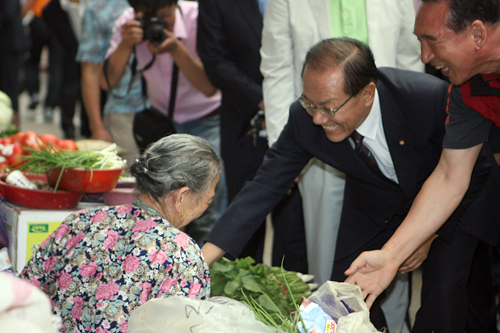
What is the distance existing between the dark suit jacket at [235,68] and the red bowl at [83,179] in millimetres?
946

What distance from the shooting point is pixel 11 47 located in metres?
4.29

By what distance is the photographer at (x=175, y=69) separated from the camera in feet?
9.67

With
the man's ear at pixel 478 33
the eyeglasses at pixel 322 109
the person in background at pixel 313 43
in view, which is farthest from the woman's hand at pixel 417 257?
the man's ear at pixel 478 33

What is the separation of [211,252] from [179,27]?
1603 mm

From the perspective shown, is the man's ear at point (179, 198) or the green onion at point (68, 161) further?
the green onion at point (68, 161)

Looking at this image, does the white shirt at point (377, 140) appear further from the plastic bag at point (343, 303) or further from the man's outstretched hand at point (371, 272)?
the plastic bag at point (343, 303)

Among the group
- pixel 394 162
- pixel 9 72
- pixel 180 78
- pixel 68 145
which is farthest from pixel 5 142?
pixel 9 72

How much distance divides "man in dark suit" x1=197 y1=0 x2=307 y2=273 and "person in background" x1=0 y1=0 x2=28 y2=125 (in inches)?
80.0

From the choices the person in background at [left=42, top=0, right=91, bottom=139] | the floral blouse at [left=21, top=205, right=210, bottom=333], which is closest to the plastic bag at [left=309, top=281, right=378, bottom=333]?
the floral blouse at [left=21, top=205, right=210, bottom=333]

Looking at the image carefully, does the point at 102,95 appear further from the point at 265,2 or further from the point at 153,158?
the point at 153,158

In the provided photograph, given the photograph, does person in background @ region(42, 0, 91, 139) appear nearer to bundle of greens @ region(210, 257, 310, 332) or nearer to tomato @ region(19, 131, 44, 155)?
tomato @ region(19, 131, 44, 155)

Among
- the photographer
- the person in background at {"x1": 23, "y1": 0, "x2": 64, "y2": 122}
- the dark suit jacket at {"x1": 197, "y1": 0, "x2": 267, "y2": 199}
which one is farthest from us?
the person in background at {"x1": 23, "y1": 0, "x2": 64, "y2": 122}

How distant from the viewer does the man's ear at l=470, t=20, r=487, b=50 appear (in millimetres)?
1521

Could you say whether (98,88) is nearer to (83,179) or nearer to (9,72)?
(9,72)
